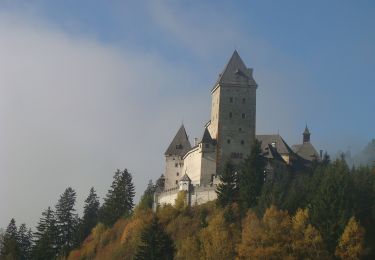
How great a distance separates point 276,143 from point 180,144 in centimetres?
1264

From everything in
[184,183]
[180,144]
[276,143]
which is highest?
[180,144]

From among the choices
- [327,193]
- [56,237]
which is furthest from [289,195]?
[56,237]

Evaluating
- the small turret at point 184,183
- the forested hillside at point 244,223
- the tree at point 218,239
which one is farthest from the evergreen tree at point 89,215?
the tree at point 218,239

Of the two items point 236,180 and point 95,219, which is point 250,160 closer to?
point 236,180

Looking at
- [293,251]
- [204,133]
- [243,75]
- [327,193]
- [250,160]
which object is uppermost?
[243,75]

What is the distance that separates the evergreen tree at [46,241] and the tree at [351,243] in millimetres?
45688

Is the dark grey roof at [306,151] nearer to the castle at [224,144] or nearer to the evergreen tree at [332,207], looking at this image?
the castle at [224,144]

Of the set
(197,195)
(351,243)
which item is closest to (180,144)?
(197,195)

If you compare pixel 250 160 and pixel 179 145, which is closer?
pixel 250 160

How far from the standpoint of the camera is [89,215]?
102 metres

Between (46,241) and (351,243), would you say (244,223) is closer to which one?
(351,243)

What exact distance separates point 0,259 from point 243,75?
41.9 metres

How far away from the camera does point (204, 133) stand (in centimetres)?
8425

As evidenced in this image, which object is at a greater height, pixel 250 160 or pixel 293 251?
pixel 250 160
